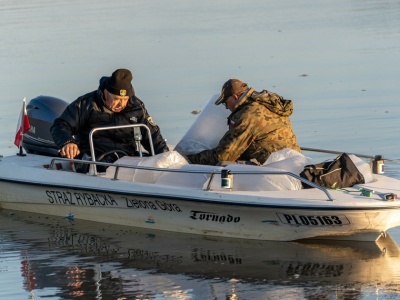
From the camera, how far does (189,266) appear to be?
965 cm

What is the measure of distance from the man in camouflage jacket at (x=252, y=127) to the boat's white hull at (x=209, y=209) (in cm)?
73

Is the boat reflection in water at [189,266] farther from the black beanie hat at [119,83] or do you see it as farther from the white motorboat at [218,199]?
the black beanie hat at [119,83]

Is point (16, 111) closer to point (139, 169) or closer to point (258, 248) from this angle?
point (139, 169)

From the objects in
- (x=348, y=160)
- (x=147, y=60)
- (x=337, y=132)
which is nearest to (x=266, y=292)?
(x=348, y=160)

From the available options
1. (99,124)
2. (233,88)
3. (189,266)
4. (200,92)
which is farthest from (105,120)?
(200,92)

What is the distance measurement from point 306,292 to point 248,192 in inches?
61.1

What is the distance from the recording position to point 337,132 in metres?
14.8

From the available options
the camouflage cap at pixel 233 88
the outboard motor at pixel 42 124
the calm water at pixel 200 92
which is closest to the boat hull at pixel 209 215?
the calm water at pixel 200 92

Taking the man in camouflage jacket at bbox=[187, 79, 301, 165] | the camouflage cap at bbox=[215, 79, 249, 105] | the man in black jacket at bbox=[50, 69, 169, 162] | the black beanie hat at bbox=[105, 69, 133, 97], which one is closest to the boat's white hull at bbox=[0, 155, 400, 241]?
the man in black jacket at bbox=[50, 69, 169, 162]

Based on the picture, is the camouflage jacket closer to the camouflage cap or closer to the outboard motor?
the camouflage cap

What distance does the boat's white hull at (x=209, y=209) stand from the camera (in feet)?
31.7

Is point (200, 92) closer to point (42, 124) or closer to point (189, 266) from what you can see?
point (42, 124)

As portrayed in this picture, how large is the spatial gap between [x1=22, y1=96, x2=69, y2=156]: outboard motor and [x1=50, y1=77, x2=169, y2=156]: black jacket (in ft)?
3.33

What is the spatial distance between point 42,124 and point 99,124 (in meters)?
1.44
